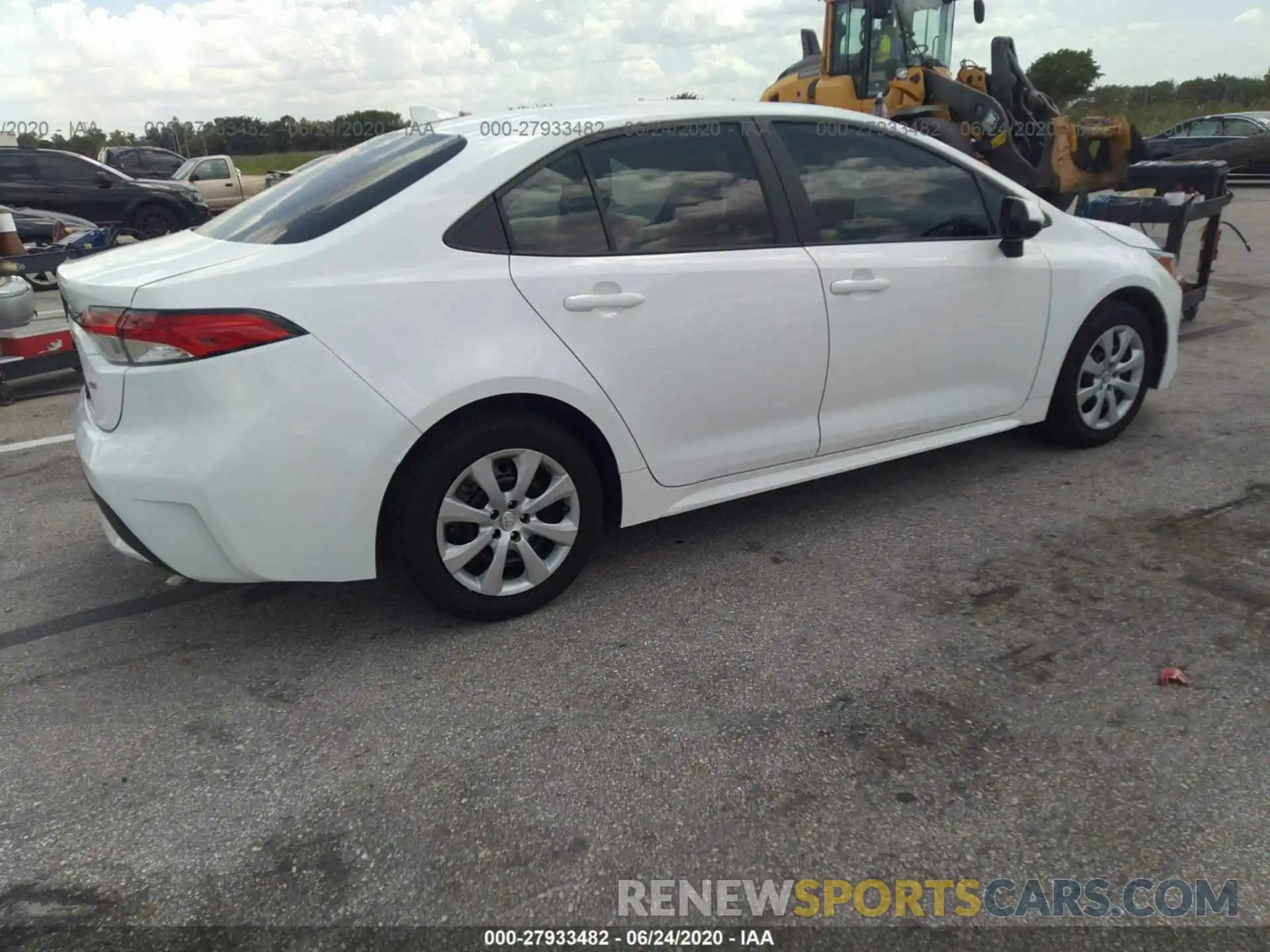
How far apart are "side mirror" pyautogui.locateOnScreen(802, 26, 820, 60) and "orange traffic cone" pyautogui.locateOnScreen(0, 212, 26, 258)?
37.6ft

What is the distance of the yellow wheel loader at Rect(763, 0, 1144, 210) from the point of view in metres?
10.7

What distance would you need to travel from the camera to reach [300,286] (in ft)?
9.02

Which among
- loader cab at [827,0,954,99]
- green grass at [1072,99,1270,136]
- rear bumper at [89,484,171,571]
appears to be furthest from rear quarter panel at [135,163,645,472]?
green grass at [1072,99,1270,136]

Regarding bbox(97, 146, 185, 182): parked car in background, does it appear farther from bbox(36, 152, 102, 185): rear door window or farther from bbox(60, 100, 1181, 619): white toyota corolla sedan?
bbox(60, 100, 1181, 619): white toyota corolla sedan

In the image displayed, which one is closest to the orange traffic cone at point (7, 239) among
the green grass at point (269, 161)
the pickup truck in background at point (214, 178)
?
the pickup truck in background at point (214, 178)

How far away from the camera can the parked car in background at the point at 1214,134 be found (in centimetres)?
Answer: 1867

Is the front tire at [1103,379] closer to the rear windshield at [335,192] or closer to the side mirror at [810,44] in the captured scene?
the rear windshield at [335,192]

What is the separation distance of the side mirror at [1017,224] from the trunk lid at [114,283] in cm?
290

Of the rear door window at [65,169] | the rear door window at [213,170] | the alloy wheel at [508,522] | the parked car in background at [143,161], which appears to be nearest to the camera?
the alloy wheel at [508,522]

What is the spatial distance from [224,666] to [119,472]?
69cm

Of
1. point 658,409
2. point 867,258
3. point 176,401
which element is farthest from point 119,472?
point 867,258

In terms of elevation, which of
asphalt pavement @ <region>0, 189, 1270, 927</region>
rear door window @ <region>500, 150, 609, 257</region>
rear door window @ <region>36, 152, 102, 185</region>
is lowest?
asphalt pavement @ <region>0, 189, 1270, 927</region>

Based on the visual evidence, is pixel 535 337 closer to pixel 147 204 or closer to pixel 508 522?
pixel 508 522

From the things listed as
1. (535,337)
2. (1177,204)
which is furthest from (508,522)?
(1177,204)
